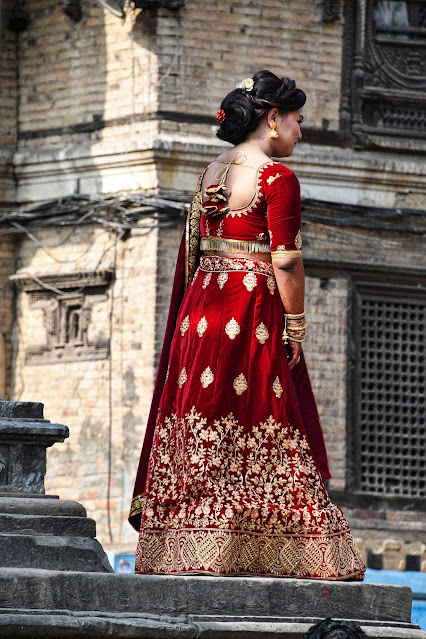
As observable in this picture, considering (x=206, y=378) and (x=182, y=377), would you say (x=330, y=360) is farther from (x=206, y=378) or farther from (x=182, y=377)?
(x=206, y=378)

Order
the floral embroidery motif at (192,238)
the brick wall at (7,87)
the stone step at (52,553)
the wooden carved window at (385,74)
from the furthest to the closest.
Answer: the brick wall at (7,87) < the wooden carved window at (385,74) < the floral embroidery motif at (192,238) < the stone step at (52,553)

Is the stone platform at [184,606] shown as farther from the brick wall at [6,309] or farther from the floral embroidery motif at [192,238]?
the brick wall at [6,309]

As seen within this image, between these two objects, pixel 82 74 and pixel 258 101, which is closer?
pixel 258 101

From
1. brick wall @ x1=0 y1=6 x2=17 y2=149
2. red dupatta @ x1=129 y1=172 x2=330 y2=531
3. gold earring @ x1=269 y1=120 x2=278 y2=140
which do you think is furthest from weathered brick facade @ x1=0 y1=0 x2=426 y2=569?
gold earring @ x1=269 y1=120 x2=278 y2=140

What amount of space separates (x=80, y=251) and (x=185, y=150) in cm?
136

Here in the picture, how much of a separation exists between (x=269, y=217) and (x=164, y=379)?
35.6 inches

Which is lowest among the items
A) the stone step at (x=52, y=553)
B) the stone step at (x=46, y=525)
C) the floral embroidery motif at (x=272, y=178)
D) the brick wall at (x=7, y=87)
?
the stone step at (x=52, y=553)

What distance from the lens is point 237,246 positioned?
624 centimetres

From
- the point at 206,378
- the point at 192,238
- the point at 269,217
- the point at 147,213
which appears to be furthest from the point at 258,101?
the point at 147,213

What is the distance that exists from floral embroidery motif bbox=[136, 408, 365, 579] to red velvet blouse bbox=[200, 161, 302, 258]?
2.52 feet

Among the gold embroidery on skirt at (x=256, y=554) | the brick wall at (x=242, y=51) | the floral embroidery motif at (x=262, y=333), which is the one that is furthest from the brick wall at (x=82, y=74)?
the gold embroidery on skirt at (x=256, y=554)

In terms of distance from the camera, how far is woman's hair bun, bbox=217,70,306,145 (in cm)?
629

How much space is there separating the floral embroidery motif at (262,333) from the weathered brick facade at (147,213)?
5994mm

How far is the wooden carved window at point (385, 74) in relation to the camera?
1303 cm
